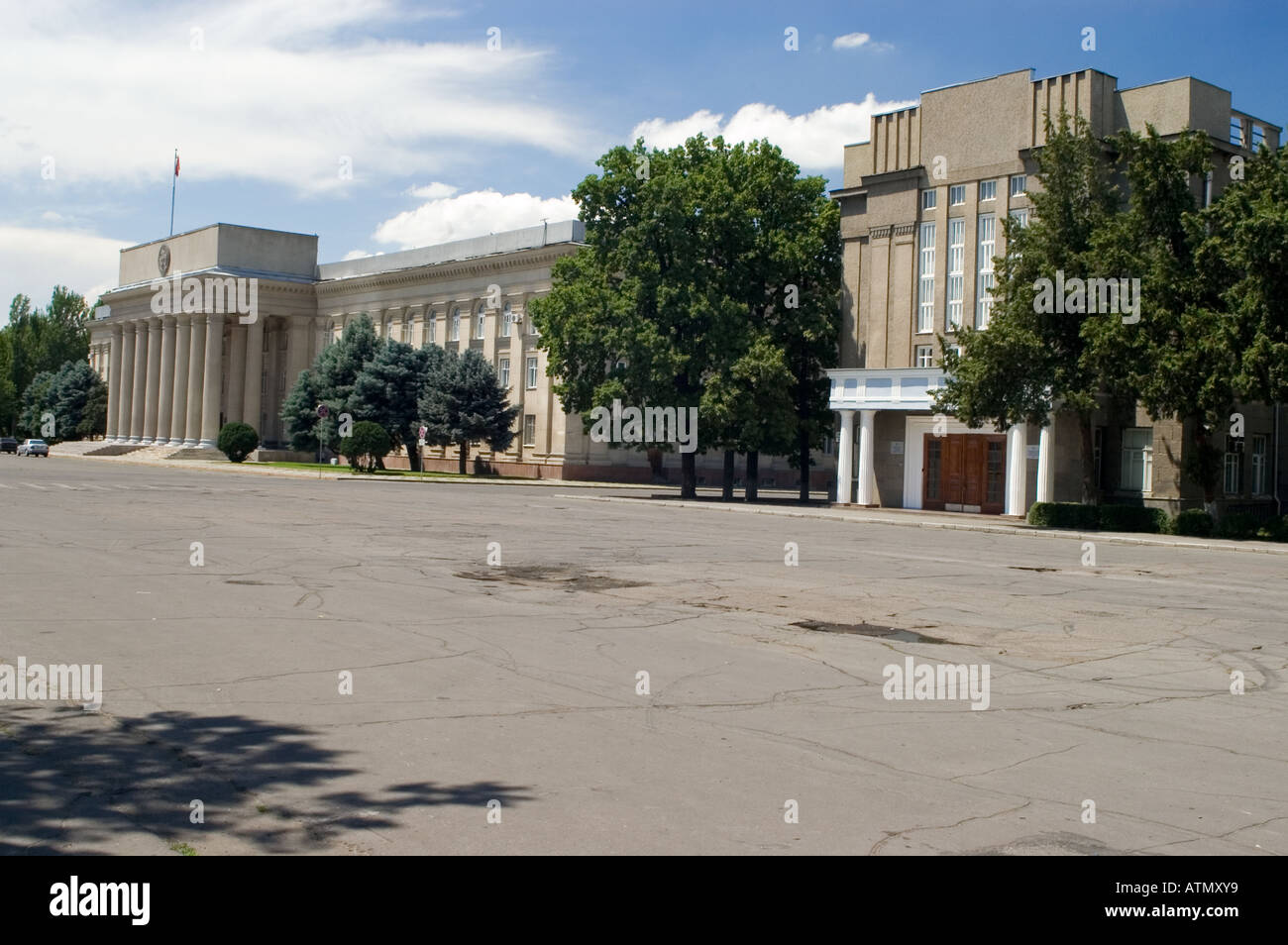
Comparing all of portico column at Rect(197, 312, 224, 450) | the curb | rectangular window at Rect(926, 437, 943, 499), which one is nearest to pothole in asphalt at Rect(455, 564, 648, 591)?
the curb

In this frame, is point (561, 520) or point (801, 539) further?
point (561, 520)

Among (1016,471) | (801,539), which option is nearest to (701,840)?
(801,539)

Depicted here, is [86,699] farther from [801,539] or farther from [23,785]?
[801,539]

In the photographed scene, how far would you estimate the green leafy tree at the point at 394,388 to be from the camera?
73250 millimetres

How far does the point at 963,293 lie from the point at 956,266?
1.10 m

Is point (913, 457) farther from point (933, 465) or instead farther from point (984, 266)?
point (984, 266)

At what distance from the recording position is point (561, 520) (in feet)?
100

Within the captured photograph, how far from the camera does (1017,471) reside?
39.6m

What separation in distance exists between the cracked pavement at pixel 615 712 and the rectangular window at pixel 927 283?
25425mm

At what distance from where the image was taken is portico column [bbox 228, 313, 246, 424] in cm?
10012

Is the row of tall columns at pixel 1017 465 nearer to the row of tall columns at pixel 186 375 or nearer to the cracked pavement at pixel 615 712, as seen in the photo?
the cracked pavement at pixel 615 712

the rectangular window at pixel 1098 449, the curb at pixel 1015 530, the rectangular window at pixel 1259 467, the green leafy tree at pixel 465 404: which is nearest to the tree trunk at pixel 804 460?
the curb at pixel 1015 530

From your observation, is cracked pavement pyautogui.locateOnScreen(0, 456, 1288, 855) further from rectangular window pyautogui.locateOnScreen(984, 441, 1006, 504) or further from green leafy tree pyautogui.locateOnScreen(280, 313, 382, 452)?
green leafy tree pyautogui.locateOnScreen(280, 313, 382, 452)

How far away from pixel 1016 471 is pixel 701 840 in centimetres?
3639
